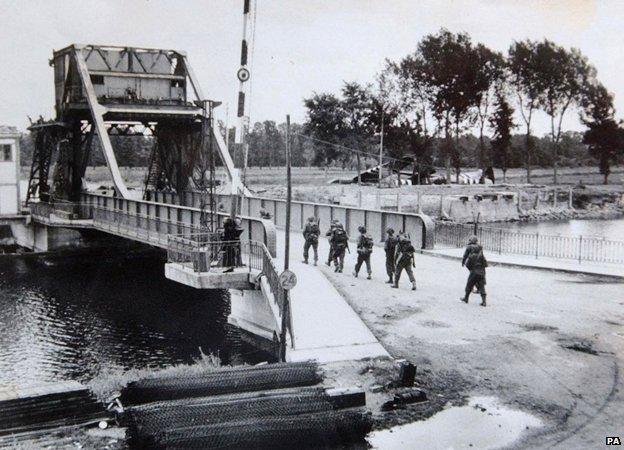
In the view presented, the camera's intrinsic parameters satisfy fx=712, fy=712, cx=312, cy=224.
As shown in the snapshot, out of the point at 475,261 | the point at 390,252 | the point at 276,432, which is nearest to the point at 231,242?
the point at 390,252

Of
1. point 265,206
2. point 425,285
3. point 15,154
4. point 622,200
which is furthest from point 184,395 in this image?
point 622,200

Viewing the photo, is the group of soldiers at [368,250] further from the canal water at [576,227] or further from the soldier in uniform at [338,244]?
the canal water at [576,227]

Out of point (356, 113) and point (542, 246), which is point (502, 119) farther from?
point (542, 246)

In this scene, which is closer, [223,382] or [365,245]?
[223,382]

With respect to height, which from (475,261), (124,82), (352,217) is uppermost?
(124,82)

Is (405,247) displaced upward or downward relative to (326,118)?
downward

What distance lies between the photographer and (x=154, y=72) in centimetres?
3909

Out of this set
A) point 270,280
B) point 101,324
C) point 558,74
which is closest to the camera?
point 270,280

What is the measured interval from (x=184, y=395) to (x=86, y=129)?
3230cm

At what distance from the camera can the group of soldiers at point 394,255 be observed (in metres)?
17.1

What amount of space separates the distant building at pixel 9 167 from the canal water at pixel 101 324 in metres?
7.41

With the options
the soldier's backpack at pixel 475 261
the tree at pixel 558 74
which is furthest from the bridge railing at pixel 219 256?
the tree at pixel 558 74

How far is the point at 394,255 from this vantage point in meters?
19.7

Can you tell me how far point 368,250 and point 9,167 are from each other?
1137 inches
